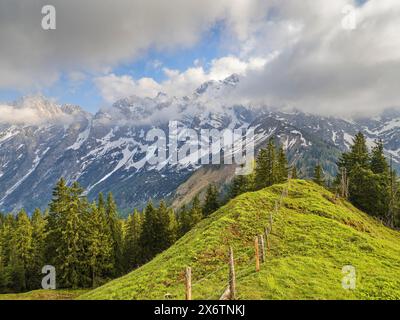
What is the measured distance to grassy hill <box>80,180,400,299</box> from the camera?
2184 centimetres

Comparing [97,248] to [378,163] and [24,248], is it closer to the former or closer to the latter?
[24,248]

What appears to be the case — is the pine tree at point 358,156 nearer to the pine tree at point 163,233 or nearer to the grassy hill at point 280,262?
the grassy hill at point 280,262

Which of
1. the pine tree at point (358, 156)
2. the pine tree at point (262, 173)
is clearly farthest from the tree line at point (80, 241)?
the pine tree at point (358, 156)

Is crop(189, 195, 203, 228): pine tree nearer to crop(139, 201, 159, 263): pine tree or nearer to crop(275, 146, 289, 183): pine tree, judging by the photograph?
crop(139, 201, 159, 263): pine tree

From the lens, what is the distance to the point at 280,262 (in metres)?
26.8

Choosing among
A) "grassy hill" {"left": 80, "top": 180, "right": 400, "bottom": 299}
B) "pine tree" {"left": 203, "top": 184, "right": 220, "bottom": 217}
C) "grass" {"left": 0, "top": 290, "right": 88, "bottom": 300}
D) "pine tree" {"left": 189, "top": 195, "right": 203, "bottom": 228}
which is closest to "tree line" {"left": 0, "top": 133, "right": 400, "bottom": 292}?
"pine tree" {"left": 203, "top": 184, "right": 220, "bottom": 217}

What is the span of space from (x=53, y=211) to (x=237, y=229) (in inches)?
1517

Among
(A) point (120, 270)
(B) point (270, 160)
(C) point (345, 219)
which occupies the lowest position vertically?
(A) point (120, 270)

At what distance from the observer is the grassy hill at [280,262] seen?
71.7 feet

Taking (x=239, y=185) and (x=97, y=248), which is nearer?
(x=97, y=248)

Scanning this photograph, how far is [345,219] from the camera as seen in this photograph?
44.4m

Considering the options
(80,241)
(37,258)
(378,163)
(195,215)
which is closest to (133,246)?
(195,215)
